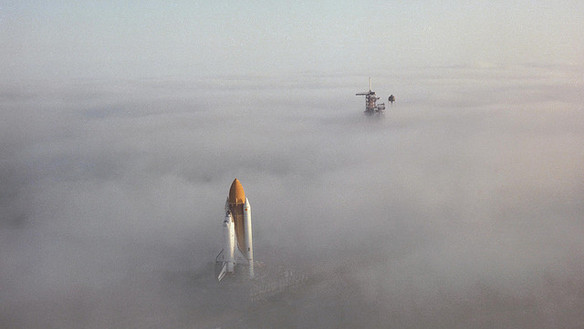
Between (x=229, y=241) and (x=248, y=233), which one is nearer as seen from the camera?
(x=229, y=241)

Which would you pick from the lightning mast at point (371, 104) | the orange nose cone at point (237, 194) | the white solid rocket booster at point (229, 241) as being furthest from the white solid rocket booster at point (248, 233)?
the lightning mast at point (371, 104)

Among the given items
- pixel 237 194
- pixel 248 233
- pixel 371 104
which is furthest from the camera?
pixel 371 104

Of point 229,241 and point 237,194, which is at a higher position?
point 237,194

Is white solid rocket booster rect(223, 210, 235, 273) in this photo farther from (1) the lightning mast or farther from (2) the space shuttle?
(1) the lightning mast

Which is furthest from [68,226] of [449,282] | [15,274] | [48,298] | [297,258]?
[449,282]

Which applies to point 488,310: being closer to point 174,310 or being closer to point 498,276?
point 498,276

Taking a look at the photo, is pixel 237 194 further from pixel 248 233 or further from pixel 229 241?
pixel 229 241

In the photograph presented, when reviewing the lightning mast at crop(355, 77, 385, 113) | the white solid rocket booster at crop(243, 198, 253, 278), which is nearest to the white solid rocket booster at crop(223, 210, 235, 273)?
the white solid rocket booster at crop(243, 198, 253, 278)

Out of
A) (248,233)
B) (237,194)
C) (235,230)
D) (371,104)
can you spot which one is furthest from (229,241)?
(371,104)

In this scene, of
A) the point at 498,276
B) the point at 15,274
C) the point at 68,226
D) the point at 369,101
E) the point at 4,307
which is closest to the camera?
the point at 4,307
